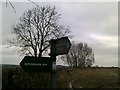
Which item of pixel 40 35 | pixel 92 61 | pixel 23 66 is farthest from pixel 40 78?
pixel 92 61

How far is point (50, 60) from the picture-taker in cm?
642

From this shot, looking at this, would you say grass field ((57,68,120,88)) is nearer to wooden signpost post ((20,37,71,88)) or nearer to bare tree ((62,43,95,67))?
wooden signpost post ((20,37,71,88))

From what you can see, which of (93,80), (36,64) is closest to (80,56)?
(93,80)

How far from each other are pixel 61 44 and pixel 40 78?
13.4 m

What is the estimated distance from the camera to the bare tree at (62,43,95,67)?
66.2m

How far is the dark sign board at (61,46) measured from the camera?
20.4ft

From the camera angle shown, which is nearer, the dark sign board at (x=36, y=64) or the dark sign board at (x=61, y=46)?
the dark sign board at (x=61, y=46)

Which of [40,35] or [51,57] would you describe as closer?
[51,57]

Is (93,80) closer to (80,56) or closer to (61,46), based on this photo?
(61,46)

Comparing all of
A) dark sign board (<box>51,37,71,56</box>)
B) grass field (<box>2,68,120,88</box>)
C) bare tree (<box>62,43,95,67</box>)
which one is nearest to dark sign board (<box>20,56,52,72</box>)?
dark sign board (<box>51,37,71,56</box>)

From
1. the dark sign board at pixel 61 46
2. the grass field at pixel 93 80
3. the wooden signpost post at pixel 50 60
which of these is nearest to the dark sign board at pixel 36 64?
the wooden signpost post at pixel 50 60

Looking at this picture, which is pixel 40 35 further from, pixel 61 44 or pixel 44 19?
pixel 61 44

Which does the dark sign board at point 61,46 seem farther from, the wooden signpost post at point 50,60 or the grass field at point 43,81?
the grass field at point 43,81

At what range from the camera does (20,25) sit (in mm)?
36062
